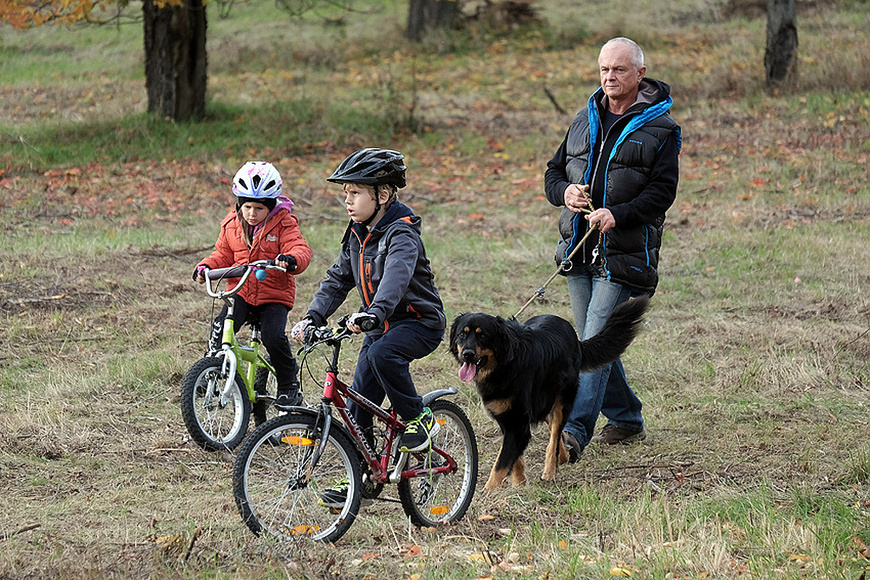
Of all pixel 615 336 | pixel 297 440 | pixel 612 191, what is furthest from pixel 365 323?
pixel 612 191

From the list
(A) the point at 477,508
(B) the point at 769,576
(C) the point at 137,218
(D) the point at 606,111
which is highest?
(D) the point at 606,111

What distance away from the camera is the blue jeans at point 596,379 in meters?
5.78

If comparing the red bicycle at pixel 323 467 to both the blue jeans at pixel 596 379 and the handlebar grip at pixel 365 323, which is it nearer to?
the handlebar grip at pixel 365 323

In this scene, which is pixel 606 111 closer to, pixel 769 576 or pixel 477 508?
pixel 477 508

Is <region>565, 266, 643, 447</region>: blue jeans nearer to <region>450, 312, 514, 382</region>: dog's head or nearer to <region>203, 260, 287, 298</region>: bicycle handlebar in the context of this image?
<region>450, 312, 514, 382</region>: dog's head

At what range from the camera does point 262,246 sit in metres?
6.12

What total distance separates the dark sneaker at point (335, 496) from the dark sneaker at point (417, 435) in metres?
0.34

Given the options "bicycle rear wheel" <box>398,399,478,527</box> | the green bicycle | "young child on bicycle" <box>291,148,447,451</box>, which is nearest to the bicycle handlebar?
the green bicycle

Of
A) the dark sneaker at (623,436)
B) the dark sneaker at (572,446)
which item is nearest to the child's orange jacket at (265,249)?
the dark sneaker at (572,446)

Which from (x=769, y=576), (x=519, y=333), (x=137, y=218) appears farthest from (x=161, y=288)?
(x=769, y=576)

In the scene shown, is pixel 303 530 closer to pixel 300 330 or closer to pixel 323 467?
pixel 323 467

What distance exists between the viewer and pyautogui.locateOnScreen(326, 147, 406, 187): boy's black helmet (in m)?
4.52

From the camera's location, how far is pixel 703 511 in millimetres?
4938

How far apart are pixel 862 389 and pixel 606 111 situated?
3.03 metres
